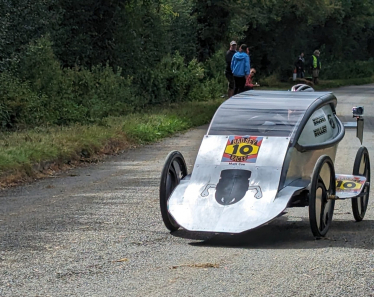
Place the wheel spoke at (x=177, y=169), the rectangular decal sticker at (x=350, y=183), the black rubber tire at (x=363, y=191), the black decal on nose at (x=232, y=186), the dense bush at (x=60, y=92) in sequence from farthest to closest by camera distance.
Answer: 1. the dense bush at (x=60, y=92)
2. the black rubber tire at (x=363, y=191)
3. the wheel spoke at (x=177, y=169)
4. the rectangular decal sticker at (x=350, y=183)
5. the black decal on nose at (x=232, y=186)

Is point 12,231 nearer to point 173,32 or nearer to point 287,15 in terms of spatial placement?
point 173,32

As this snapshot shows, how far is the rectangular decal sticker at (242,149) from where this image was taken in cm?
869

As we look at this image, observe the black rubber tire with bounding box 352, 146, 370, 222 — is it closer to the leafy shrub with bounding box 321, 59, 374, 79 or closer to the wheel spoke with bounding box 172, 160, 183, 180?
the wheel spoke with bounding box 172, 160, 183, 180

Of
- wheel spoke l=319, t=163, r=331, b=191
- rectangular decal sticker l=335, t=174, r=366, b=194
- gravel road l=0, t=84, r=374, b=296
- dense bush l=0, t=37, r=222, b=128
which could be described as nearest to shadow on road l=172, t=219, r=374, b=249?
gravel road l=0, t=84, r=374, b=296

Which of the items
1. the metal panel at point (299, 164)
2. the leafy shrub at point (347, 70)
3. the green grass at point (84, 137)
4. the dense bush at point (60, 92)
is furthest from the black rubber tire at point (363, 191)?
the leafy shrub at point (347, 70)

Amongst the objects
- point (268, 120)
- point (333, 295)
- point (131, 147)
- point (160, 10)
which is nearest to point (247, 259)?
point (333, 295)

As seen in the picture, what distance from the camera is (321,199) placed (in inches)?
339

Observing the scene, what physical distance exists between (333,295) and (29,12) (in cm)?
1580

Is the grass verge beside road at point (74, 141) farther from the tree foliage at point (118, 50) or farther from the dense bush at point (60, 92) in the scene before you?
the tree foliage at point (118, 50)

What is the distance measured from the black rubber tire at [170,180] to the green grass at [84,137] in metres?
4.41

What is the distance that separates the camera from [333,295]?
6.31m

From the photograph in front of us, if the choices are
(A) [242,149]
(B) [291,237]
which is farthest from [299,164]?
(B) [291,237]

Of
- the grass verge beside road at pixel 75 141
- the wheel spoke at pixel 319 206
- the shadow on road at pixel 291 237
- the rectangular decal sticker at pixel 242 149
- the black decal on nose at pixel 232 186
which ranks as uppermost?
the rectangular decal sticker at pixel 242 149

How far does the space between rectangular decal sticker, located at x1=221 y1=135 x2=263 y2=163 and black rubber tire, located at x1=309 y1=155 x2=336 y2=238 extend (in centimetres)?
64
